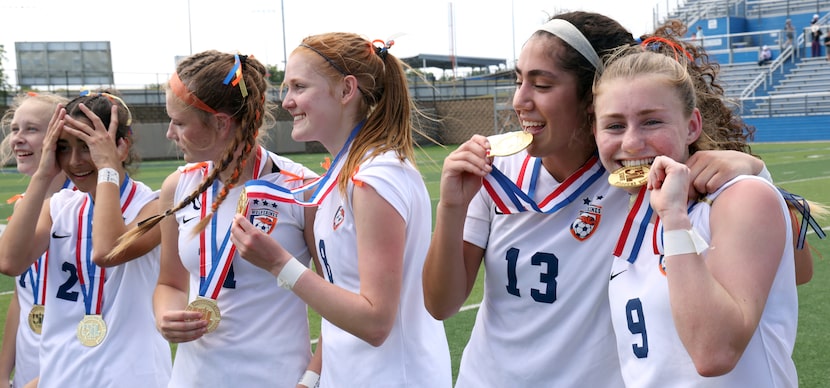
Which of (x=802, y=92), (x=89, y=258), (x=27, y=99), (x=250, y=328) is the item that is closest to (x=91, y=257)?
(x=89, y=258)

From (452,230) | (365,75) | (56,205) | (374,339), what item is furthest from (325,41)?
(56,205)

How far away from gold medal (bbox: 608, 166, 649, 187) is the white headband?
1.21 feet

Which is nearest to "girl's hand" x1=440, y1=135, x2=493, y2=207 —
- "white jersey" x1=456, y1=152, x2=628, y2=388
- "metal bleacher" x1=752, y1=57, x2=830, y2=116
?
"white jersey" x1=456, y1=152, x2=628, y2=388

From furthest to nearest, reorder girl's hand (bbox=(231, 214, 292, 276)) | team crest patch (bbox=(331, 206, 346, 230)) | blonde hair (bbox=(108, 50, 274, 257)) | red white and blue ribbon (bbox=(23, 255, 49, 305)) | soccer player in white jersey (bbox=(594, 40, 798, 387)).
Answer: red white and blue ribbon (bbox=(23, 255, 49, 305))
blonde hair (bbox=(108, 50, 274, 257))
team crest patch (bbox=(331, 206, 346, 230))
girl's hand (bbox=(231, 214, 292, 276))
soccer player in white jersey (bbox=(594, 40, 798, 387))

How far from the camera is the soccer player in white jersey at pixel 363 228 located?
2381 mm

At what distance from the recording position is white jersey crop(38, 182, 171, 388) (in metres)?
3.25

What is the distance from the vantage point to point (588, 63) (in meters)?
2.34

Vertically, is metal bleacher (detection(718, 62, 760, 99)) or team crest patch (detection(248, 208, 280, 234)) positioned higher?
team crest patch (detection(248, 208, 280, 234))

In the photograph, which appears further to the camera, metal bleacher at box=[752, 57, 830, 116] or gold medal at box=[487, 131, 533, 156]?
metal bleacher at box=[752, 57, 830, 116]

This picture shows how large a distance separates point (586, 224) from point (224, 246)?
3.89 ft

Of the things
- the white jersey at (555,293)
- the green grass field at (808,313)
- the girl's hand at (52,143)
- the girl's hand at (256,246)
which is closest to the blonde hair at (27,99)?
the girl's hand at (52,143)

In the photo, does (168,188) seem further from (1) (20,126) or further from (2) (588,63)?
(2) (588,63)

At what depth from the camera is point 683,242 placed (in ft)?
6.07

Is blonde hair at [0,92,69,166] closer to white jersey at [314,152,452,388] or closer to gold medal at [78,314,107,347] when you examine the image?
gold medal at [78,314,107,347]
